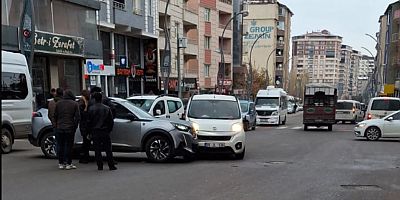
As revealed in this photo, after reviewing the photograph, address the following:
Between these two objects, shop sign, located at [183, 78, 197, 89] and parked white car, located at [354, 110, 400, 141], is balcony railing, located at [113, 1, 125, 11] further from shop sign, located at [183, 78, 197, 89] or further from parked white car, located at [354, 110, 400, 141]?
parked white car, located at [354, 110, 400, 141]

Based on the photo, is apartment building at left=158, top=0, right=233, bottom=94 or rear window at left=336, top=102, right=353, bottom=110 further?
apartment building at left=158, top=0, right=233, bottom=94

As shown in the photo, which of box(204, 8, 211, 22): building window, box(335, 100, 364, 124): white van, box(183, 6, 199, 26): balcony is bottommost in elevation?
box(335, 100, 364, 124): white van

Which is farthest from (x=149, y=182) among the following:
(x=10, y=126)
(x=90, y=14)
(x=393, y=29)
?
(x=393, y=29)

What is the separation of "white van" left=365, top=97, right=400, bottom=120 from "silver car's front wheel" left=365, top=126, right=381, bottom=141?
5.26m

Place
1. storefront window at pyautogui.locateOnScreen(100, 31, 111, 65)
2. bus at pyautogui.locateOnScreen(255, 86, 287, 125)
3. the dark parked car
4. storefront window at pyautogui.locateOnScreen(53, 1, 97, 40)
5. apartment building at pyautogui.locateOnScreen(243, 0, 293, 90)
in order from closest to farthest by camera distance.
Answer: storefront window at pyautogui.locateOnScreen(53, 1, 97, 40), the dark parked car, storefront window at pyautogui.locateOnScreen(100, 31, 111, 65), bus at pyautogui.locateOnScreen(255, 86, 287, 125), apartment building at pyautogui.locateOnScreen(243, 0, 293, 90)

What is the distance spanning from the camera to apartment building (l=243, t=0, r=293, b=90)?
4161 inches

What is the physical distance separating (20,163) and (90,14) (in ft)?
62.2

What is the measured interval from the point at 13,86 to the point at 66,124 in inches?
181

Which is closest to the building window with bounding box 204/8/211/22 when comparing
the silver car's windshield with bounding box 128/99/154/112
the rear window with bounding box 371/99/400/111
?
the rear window with bounding box 371/99/400/111

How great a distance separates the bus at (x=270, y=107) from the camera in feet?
115

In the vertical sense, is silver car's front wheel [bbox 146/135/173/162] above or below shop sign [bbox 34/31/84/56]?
below

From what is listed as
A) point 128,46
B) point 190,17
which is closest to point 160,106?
point 128,46

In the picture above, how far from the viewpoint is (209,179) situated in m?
9.45

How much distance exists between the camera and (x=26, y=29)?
68.5 ft
